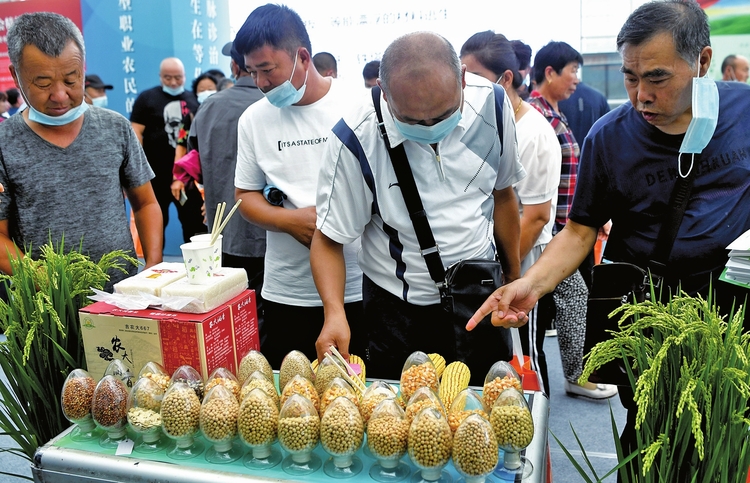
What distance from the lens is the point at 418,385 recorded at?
4.33 ft

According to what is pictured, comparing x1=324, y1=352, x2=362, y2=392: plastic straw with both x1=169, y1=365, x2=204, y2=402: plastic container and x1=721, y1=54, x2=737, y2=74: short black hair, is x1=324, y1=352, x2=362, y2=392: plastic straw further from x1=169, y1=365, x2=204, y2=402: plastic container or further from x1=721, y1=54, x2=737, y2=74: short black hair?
x1=721, y1=54, x2=737, y2=74: short black hair

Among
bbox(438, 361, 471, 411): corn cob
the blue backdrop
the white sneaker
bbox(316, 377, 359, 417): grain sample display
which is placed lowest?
the white sneaker

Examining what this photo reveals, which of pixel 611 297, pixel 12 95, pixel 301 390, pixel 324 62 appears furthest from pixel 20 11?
pixel 611 297

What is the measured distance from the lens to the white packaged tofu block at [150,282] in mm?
1467

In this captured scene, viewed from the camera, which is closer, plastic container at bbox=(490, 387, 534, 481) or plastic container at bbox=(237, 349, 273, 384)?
plastic container at bbox=(490, 387, 534, 481)

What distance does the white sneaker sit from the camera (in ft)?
10.5

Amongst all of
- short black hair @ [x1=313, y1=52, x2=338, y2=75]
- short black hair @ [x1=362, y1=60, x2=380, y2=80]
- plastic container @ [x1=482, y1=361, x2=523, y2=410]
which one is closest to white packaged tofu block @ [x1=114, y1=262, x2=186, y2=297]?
plastic container @ [x1=482, y1=361, x2=523, y2=410]

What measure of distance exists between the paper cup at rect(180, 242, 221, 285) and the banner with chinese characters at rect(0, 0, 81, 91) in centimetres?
571

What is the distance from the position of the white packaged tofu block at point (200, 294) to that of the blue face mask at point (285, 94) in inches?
29.5

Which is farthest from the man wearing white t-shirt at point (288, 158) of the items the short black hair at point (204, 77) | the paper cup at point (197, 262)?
the short black hair at point (204, 77)

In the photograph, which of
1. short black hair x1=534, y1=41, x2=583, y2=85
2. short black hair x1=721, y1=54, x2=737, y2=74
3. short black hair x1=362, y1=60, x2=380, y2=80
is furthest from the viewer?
short black hair x1=721, y1=54, x2=737, y2=74

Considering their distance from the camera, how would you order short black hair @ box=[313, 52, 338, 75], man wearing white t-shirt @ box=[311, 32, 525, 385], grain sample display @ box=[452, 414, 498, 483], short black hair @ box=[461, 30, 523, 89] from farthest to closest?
short black hair @ box=[313, 52, 338, 75] < short black hair @ box=[461, 30, 523, 89] < man wearing white t-shirt @ box=[311, 32, 525, 385] < grain sample display @ box=[452, 414, 498, 483]

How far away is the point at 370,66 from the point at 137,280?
3889 millimetres

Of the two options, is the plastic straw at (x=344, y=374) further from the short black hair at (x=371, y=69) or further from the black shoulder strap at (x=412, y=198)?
the short black hair at (x=371, y=69)
